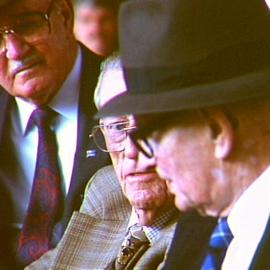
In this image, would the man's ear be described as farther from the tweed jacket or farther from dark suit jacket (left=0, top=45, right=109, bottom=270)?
dark suit jacket (left=0, top=45, right=109, bottom=270)

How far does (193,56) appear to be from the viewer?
4.24 ft

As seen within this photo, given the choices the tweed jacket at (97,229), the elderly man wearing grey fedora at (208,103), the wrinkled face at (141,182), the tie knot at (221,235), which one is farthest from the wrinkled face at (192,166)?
the tweed jacket at (97,229)

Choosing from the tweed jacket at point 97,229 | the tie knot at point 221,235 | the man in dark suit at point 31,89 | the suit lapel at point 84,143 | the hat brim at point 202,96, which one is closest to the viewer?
the hat brim at point 202,96

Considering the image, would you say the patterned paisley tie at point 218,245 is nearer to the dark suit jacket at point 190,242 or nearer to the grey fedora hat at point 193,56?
the dark suit jacket at point 190,242

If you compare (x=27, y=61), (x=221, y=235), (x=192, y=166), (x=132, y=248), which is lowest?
(x=132, y=248)

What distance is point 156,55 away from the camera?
131 cm

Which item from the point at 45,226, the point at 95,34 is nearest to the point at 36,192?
the point at 45,226

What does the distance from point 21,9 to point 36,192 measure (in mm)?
439

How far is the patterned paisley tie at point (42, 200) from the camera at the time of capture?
2270 millimetres

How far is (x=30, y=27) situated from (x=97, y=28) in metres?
0.16

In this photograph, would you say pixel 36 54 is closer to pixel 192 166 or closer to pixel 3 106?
pixel 3 106

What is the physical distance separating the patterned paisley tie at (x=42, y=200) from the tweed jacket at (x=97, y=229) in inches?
4.0

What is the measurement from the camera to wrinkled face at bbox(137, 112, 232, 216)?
4.21 ft

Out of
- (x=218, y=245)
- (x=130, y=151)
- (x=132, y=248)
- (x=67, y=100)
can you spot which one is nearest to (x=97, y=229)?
(x=132, y=248)
